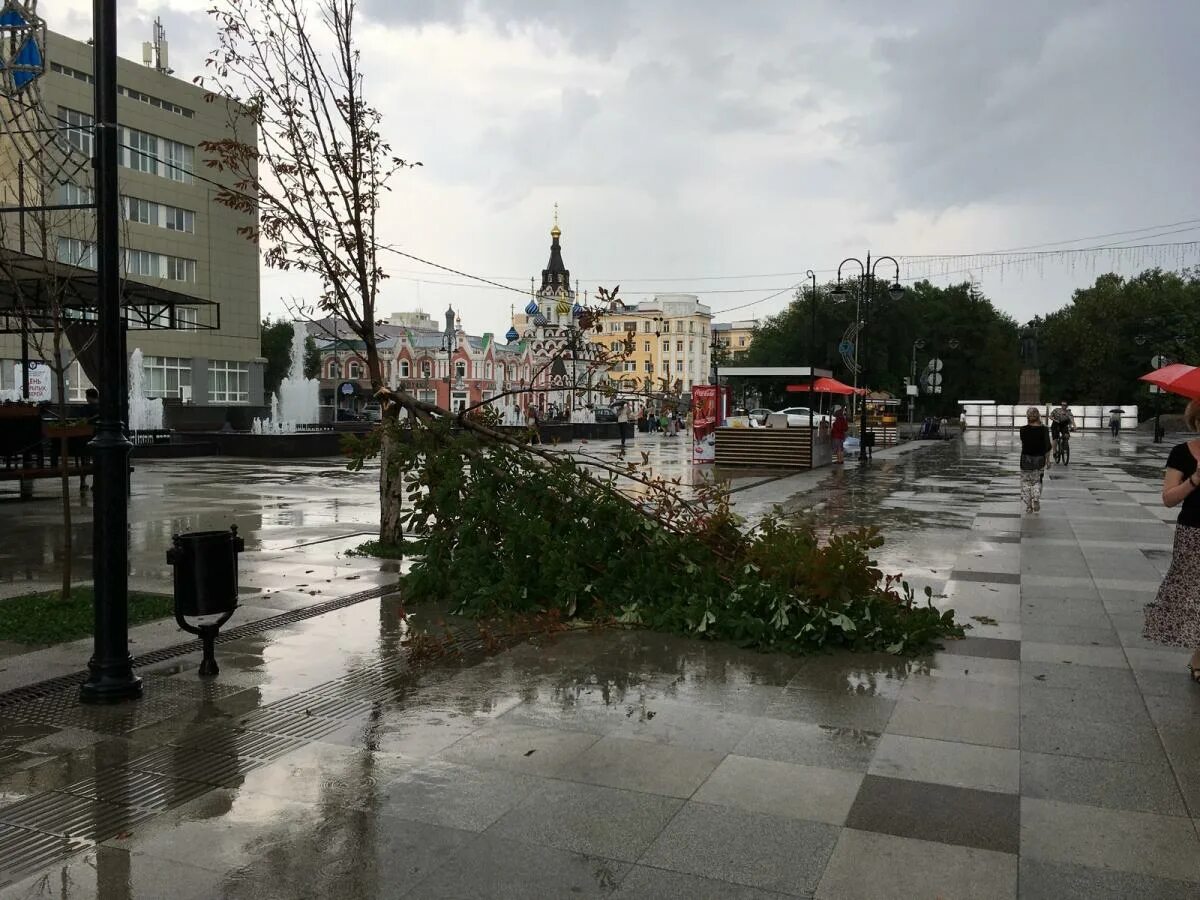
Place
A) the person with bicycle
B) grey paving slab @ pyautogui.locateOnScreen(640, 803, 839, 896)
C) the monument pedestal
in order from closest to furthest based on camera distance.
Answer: grey paving slab @ pyautogui.locateOnScreen(640, 803, 839, 896) → the person with bicycle → the monument pedestal

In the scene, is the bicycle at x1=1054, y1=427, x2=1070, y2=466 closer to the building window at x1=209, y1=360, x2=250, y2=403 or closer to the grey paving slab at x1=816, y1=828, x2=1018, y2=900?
the grey paving slab at x1=816, y1=828, x2=1018, y2=900

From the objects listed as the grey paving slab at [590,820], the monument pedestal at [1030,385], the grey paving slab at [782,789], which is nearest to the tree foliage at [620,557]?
the grey paving slab at [782,789]

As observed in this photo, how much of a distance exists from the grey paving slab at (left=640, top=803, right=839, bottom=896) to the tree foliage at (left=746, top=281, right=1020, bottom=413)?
65.0m

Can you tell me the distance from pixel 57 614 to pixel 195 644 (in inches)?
60.4

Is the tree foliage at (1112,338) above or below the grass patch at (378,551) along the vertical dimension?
above

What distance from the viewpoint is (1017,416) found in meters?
71.6

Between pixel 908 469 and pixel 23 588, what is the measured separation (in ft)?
79.6

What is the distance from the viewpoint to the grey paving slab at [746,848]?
3721mm

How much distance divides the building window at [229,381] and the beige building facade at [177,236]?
62mm

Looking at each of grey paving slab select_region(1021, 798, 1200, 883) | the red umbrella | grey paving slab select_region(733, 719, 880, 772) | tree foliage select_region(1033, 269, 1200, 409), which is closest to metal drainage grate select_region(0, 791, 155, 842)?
grey paving slab select_region(733, 719, 880, 772)

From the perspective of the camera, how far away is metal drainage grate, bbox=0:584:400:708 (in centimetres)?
602

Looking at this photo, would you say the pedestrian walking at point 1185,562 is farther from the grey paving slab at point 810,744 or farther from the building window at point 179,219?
the building window at point 179,219

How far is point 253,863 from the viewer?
382 cm

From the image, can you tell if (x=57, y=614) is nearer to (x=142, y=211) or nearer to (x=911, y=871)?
(x=911, y=871)
